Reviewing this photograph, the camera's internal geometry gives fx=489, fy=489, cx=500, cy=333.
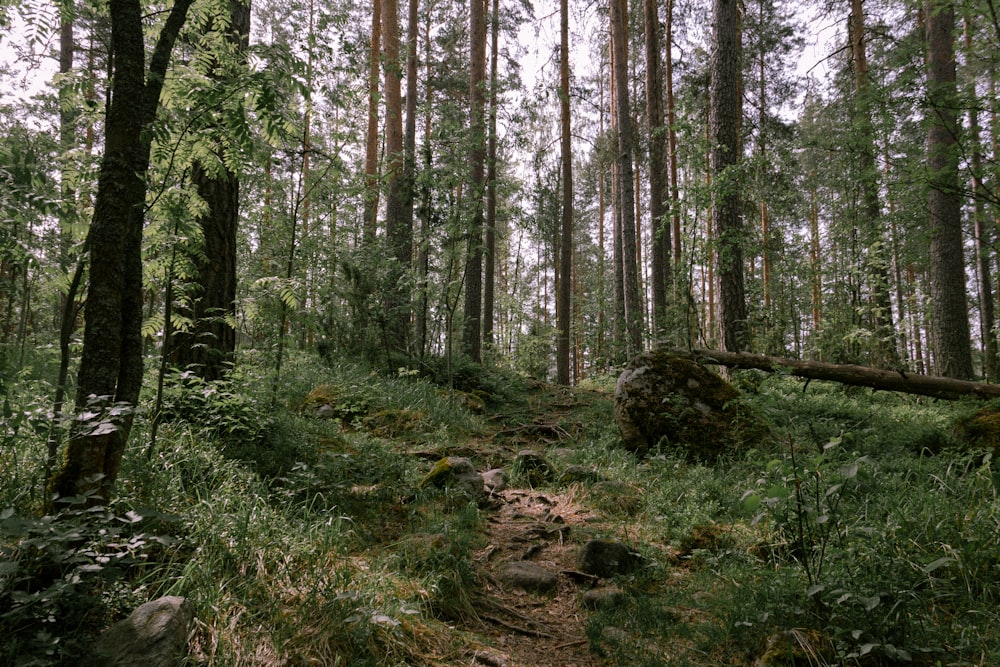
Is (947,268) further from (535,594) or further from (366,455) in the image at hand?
(366,455)

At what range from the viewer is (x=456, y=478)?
184 inches

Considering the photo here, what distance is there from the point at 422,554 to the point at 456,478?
144 cm

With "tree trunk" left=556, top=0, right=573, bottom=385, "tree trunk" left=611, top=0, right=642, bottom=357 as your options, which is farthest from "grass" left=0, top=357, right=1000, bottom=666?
"tree trunk" left=556, top=0, right=573, bottom=385

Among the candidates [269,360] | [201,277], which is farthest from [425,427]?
[201,277]

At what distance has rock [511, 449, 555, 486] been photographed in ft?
17.6

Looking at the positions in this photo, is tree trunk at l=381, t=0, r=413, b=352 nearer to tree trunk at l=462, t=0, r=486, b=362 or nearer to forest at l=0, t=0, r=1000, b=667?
forest at l=0, t=0, r=1000, b=667

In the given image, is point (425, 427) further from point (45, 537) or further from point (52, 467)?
point (45, 537)

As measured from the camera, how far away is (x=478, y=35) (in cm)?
1248

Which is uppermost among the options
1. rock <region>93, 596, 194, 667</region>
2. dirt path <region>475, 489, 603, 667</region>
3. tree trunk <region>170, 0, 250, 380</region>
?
tree trunk <region>170, 0, 250, 380</region>

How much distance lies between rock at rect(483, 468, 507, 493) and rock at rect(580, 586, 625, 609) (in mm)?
1811

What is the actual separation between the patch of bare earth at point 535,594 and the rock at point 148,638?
53.5 inches

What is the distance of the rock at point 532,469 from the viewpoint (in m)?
5.36

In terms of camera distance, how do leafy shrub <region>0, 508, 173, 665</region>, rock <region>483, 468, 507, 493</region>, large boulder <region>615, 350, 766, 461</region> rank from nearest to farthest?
leafy shrub <region>0, 508, 173, 665</region>, rock <region>483, 468, 507, 493</region>, large boulder <region>615, 350, 766, 461</region>

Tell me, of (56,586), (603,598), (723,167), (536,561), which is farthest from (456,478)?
(723,167)
